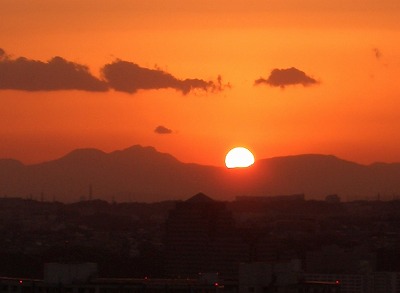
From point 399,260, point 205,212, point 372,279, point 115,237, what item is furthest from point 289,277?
point 115,237

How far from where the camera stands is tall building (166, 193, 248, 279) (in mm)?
136875

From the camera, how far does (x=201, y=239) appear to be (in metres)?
148

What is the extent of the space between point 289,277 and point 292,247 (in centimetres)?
11001

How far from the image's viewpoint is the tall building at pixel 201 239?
137m

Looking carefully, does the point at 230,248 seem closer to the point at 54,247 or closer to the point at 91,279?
the point at 54,247

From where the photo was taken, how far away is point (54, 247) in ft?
545

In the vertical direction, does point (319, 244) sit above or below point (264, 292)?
above

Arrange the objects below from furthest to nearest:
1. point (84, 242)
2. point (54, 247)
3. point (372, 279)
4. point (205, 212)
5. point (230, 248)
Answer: point (84, 242), point (54, 247), point (205, 212), point (230, 248), point (372, 279)

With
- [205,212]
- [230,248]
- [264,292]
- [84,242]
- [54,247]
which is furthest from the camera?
[84,242]

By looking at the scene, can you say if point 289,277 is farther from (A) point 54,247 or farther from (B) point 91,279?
(A) point 54,247

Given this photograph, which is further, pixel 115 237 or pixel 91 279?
pixel 115 237

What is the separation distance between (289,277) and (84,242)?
401 feet

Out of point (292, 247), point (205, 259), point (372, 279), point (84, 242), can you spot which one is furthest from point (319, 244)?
point (372, 279)

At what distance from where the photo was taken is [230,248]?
139625 mm
